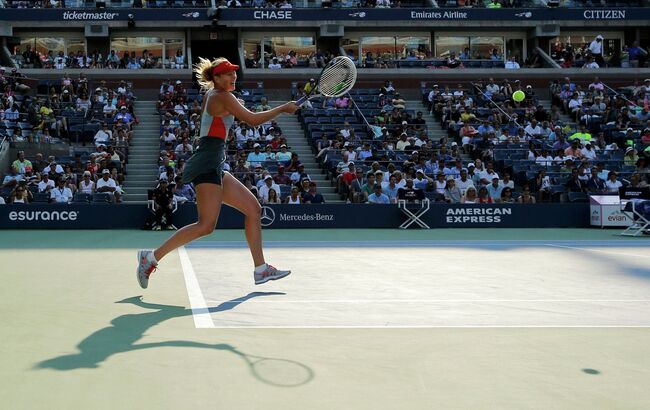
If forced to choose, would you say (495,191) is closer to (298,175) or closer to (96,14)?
(298,175)

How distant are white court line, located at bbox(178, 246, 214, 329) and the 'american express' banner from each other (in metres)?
9.54

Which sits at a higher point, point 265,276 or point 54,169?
point 54,169

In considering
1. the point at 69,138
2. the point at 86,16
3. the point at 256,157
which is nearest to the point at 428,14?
the point at 86,16

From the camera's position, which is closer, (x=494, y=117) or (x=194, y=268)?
(x=194, y=268)

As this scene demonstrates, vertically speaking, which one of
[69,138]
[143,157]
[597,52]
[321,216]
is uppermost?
[597,52]

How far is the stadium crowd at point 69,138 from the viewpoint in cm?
2100

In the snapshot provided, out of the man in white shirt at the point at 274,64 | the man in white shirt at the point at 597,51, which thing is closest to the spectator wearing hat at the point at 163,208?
the man in white shirt at the point at 274,64

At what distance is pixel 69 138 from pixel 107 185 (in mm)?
5905

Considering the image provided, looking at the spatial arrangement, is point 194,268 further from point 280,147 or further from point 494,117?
point 494,117

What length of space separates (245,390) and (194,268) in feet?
19.8

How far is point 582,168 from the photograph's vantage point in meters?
22.6

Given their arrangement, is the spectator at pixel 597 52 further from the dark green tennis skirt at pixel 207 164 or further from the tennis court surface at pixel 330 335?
the dark green tennis skirt at pixel 207 164

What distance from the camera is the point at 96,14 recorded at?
36.4 metres

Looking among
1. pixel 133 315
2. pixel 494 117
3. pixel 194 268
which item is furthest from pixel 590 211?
pixel 133 315
